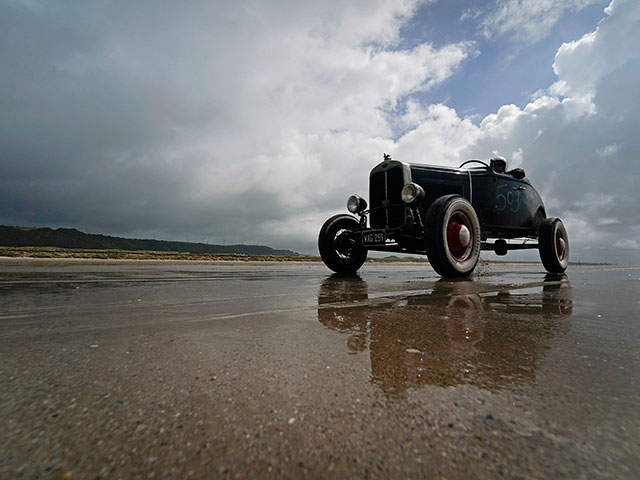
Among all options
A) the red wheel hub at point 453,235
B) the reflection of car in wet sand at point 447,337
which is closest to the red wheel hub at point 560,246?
the red wheel hub at point 453,235

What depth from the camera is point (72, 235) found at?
13375cm

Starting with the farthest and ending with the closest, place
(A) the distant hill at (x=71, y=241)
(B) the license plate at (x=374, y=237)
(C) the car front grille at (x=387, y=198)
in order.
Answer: (A) the distant hill at (x=71, y=241) → (C) the car front grille at (x=387, y=198) → (B) the license plate at (x=374, y=237)

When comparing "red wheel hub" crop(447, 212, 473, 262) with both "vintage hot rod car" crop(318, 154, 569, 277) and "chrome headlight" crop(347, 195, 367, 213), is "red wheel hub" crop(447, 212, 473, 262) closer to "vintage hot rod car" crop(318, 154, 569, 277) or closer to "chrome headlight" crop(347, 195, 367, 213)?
"vintage hot rod car" crop(318, 154, 569, 277)

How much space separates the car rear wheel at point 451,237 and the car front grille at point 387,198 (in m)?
0.82

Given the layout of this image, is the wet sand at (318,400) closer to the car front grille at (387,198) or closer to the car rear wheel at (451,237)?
the car rear wheel at (451,237)

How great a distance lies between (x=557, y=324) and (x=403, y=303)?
91cm

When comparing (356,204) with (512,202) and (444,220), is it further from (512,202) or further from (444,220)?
→ (512,202)

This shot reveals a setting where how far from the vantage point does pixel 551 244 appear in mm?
6520

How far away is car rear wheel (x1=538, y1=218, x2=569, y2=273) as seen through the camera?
6523 mm

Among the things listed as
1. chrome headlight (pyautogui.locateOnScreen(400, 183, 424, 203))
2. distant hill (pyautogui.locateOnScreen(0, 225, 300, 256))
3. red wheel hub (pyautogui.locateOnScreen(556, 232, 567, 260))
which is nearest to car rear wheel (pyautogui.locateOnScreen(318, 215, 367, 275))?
chrome headlight (pyautogui.locateOnScreen(400, 183, 424, 203))

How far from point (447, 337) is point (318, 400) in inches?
31.6

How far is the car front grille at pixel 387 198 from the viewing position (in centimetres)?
522

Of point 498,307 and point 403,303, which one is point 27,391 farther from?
point 498,307

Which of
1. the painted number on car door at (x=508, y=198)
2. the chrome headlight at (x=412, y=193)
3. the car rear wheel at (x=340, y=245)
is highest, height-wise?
the painted number on car door at (x=508, y=198)
